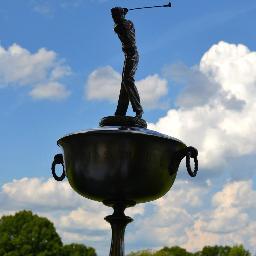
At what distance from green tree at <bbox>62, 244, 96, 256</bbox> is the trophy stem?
146 feet

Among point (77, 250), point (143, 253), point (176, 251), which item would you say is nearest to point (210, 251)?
point (176, 251)

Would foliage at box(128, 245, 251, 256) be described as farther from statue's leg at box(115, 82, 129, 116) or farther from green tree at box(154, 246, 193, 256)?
statue's leg at box(115, 82, 129, 116)

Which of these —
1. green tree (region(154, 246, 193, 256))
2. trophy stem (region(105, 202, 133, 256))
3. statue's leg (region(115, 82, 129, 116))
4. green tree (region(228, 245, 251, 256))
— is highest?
green tree (region(228, 245, 251, 256))

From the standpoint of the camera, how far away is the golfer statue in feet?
17.5

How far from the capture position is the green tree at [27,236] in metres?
46.9

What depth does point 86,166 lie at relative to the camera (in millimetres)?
4863

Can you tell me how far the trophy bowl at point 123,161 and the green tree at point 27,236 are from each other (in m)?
42.7

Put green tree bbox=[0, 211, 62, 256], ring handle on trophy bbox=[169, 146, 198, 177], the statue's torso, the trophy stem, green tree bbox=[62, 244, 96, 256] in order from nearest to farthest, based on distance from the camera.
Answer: ring handle on trophy bbox=[169, 146, 198, 177]
the trophy stem
the statue's torso
green tree bbox=[0, 211, 62, 256]
green tree bbox=[62, 244, 96, 256]

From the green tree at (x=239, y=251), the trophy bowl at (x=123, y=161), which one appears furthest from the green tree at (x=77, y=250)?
the trophy bowl at (x=123, y=161)

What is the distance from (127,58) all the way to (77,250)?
159 feet

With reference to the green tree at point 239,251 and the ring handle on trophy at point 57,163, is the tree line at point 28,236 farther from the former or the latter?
the ring handle on trophy at point 57,163

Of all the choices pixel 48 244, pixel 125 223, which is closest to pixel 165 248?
pixel 48 244

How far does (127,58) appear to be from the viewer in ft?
17.6

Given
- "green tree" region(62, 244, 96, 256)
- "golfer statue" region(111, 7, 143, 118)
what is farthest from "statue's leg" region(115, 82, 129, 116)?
"green tree" region(62, 244, 96, 256)
